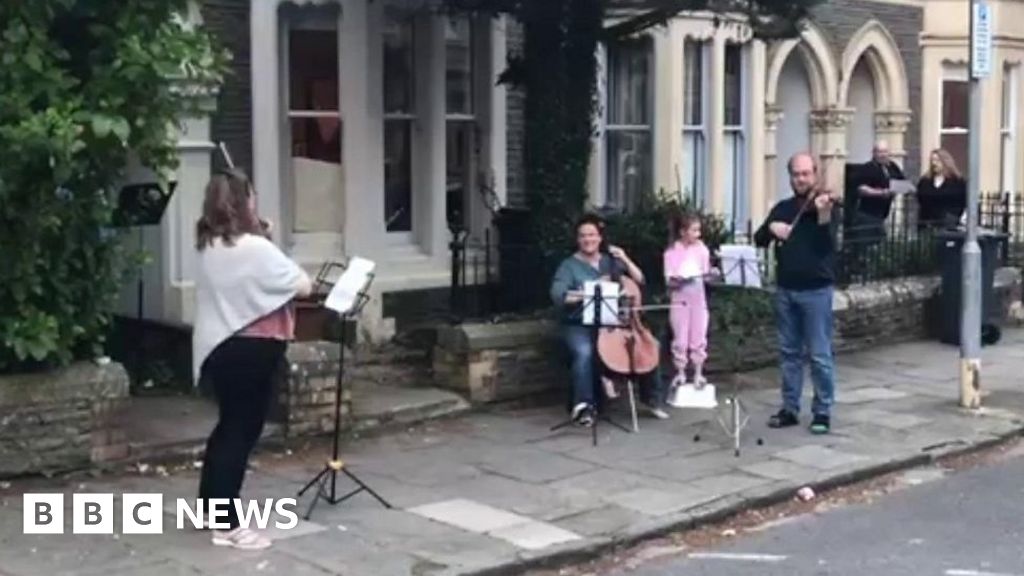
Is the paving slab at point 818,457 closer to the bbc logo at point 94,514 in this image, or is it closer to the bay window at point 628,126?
the bbc logo at point 94,514

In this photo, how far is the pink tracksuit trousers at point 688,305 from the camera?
38.3ft

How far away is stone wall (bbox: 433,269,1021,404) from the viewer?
37.0 feet

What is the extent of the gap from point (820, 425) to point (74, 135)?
5.39 m

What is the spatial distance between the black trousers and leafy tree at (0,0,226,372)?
1.41 m

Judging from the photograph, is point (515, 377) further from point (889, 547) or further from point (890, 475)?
point (889, 547)

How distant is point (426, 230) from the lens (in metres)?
13.8

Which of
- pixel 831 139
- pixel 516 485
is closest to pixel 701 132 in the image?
pixel 831 139

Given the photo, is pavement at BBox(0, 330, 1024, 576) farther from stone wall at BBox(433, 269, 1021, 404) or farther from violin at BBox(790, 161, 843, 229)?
violin at BBox(790, 161, 843, 229)

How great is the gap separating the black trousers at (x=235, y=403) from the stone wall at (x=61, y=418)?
142 cm

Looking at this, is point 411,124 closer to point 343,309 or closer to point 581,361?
point 581,361

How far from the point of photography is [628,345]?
35.2 feet

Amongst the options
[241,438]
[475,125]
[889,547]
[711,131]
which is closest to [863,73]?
[711,131]

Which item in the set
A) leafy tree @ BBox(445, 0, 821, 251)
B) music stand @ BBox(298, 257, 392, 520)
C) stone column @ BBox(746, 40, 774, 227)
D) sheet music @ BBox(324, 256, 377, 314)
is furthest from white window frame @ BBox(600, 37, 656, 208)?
sheet music @ BBox(324, 256, 377, 314)

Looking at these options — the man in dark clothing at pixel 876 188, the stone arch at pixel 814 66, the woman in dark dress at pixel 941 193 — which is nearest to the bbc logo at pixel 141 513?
the man in dark clothing at pixel 876 188
